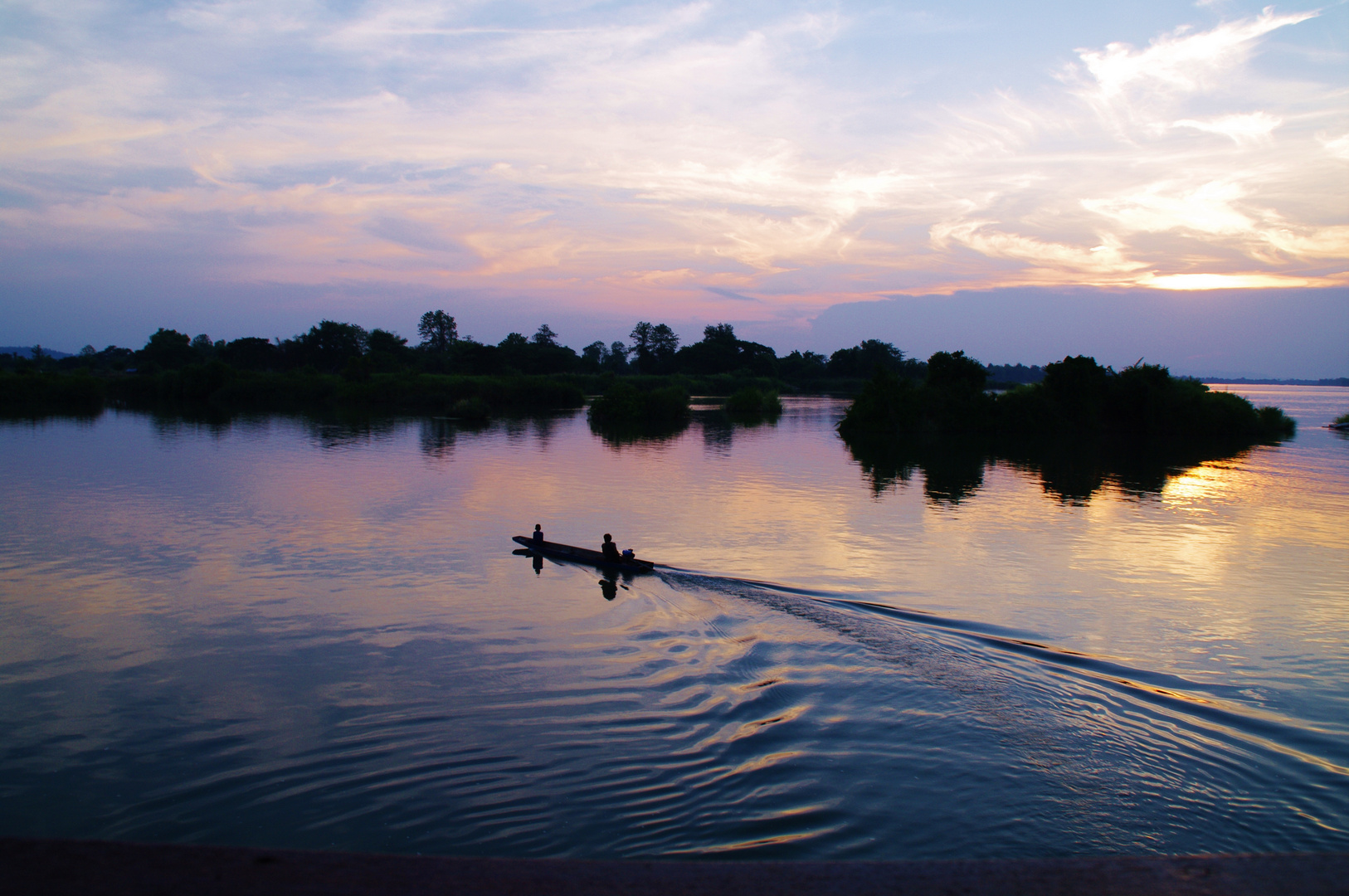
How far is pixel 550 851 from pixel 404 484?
20911mm

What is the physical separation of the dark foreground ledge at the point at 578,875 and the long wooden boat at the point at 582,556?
1076 centimetres

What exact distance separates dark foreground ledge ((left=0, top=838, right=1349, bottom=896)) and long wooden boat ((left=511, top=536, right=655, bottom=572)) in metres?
10.8

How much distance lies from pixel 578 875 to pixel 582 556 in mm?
11773

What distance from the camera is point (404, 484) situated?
2506 centimetres

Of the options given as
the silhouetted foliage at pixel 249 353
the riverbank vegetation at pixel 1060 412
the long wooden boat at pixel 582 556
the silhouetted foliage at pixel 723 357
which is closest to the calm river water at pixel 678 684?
the long wooden boat at pixel 582 556

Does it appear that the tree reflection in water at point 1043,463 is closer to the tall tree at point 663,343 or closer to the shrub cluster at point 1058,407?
the shrub cluster at point 1058,407

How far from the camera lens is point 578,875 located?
304cm

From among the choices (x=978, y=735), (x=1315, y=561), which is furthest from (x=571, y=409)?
(x=978, y=735)

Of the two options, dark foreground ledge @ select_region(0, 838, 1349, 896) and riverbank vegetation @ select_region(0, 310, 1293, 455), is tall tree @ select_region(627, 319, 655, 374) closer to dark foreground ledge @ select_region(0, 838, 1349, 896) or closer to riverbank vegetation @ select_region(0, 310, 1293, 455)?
riverbank vegetation @ select_region(0, 310, 1293, 455)

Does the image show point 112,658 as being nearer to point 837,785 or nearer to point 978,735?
point 837,785

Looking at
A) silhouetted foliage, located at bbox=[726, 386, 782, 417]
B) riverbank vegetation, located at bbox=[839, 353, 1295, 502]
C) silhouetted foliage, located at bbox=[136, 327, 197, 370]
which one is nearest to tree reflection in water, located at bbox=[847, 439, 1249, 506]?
riverbank vegetation, located at bbox=[839, 353, 1295, 502]

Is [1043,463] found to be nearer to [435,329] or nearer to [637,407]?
[637,407]

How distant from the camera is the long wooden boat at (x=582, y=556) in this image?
45.9ft

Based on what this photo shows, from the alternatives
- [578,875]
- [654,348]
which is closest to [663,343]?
[654,348]
